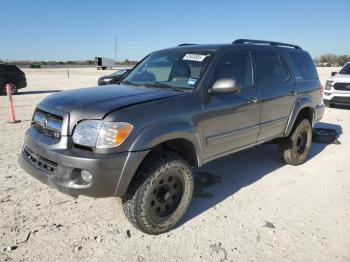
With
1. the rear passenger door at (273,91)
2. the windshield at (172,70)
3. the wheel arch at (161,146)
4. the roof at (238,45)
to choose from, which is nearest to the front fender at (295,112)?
the rear passenger door at (273,91)

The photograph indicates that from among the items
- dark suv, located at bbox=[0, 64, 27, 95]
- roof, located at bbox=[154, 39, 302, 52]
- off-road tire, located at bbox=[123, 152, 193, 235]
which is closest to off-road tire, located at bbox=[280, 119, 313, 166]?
roof, located at bbox=[154, 39, 302, 52]

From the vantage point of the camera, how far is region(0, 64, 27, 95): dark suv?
16.9 metres

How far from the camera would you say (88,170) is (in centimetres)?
298

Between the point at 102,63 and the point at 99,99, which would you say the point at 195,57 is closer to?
the point at 99,99

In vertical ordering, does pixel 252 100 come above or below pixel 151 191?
above

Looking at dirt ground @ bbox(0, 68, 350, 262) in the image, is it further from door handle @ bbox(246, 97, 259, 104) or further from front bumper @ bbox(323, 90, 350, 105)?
front bumper @ bbox(323, 90, 350, 105)

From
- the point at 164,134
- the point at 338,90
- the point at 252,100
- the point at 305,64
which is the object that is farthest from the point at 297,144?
the point at 338,90

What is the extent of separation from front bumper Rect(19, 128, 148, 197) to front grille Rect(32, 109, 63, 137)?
13 centimetres

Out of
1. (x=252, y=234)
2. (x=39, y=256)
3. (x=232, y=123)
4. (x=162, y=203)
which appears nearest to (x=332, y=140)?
(x=232, y=123)

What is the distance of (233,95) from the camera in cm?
421

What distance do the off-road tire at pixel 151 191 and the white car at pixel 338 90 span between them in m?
9.69

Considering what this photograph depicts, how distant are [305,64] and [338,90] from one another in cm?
668

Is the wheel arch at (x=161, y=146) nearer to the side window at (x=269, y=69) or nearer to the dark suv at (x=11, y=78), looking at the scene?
the side window at (x=269, y=69)

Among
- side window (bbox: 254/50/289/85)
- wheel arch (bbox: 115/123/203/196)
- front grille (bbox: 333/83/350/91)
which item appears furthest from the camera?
front grille (bbox: 333/83/350/91)
